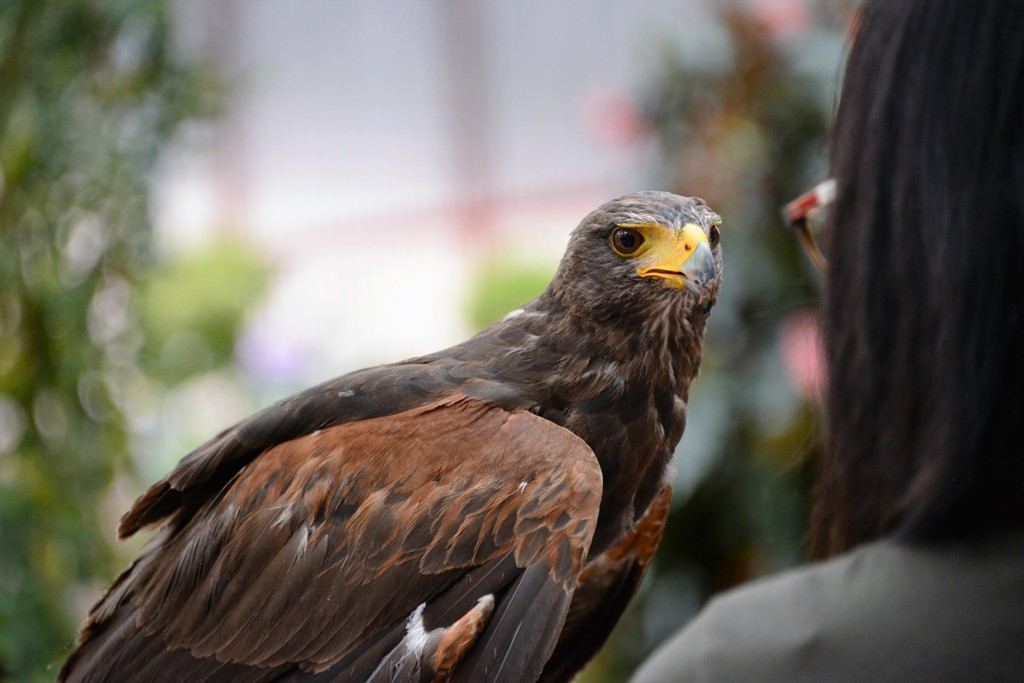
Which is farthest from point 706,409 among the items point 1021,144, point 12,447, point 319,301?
point 319,301

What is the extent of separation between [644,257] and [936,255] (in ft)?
2.37

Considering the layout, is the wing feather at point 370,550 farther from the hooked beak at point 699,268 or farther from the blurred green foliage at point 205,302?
the blurred green foliage at point 205,302

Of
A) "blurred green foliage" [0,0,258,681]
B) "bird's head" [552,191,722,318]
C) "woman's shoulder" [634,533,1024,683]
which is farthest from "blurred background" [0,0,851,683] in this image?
"bird's head" [552,191,722,318]

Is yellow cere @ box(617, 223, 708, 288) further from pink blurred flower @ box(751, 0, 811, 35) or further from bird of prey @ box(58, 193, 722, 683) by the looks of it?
pink blurred flower @ box(751, 0, 811, 35)

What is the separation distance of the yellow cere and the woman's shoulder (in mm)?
872

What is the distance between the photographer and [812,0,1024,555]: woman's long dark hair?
144cm

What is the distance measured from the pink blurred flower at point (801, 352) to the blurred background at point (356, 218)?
0.04ft

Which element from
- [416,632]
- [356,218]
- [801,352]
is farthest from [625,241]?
[356,218]

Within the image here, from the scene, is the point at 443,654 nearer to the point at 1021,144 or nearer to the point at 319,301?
the point at 1021,144

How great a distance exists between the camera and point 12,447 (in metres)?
2.06

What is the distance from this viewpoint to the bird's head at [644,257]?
0.95 meters

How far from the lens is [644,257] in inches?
39.3

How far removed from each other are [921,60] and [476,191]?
10.4ft

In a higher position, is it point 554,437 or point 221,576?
point 554,437
